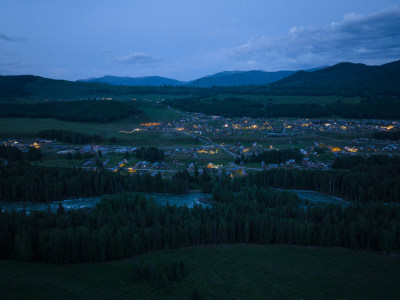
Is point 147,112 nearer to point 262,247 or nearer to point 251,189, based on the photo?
point 251,189

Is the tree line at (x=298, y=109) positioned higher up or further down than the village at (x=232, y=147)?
higher up

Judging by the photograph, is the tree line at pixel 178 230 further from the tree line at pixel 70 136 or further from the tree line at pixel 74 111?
the tree line at pixel 74 111

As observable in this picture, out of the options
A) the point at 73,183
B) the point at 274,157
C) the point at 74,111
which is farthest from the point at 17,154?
the point at 74,111

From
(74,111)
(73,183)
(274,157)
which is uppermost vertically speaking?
(74,111)

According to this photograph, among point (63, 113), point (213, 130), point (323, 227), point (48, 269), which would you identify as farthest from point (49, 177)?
point (63, 113)

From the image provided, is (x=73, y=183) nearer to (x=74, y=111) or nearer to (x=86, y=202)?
(x=86, y=202)

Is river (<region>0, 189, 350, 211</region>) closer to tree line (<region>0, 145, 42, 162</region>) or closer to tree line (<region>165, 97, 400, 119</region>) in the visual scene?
tree line (<region>0, 145, 42, 162</region>)

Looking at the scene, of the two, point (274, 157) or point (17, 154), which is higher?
point (17, 154)

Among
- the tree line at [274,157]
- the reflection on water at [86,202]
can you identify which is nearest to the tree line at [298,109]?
the tree line at [274,157]
